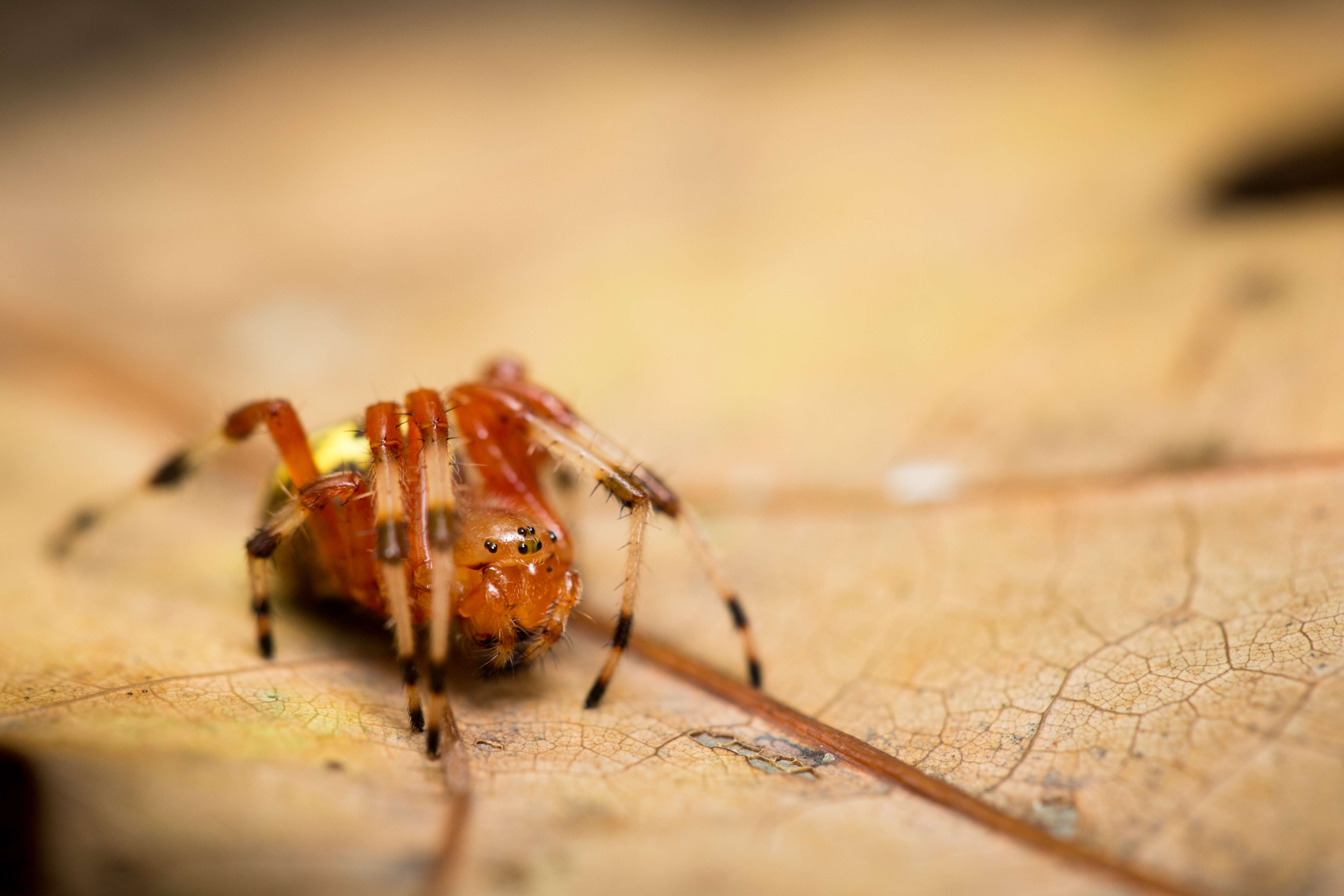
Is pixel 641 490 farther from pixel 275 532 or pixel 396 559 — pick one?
pixel 275 532

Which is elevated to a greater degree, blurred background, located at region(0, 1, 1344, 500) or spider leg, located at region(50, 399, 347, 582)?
blurred background, located at region(0, 1, 1344, 500)

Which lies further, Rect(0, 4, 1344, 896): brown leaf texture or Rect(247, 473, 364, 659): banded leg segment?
Rect(247, 473, 364, 659): banded leg segment

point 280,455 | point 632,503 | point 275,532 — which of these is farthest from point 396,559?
point 280,455

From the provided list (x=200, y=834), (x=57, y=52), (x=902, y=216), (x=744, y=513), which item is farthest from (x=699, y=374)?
(x=57, y=52)

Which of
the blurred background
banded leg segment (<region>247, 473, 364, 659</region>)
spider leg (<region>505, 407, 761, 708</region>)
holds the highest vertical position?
the blurred background

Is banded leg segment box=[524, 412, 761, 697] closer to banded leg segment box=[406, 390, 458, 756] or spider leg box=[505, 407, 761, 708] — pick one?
spider leg box=[505, 407, 761, 708]

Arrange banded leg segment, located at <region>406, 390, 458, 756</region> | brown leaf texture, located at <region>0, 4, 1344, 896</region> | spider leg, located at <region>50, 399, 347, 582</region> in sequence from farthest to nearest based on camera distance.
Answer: spider leg, located at <region>50, 399, 347, 582</region> → banded leg segment, located at <region>406, 390, 458, 756</region> → brown leaf texture, located at <region>0, 4, 1344, 896</region>

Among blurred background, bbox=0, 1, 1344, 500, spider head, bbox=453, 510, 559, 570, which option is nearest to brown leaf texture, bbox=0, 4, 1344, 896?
blurred background, bbox=0, 1, 1344, 500

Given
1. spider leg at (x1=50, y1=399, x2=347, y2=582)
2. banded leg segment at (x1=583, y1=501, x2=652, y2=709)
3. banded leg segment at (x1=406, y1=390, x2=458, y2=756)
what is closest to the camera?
banded leg segment at (x1=406, y1=390, x2=458, y2=756)
